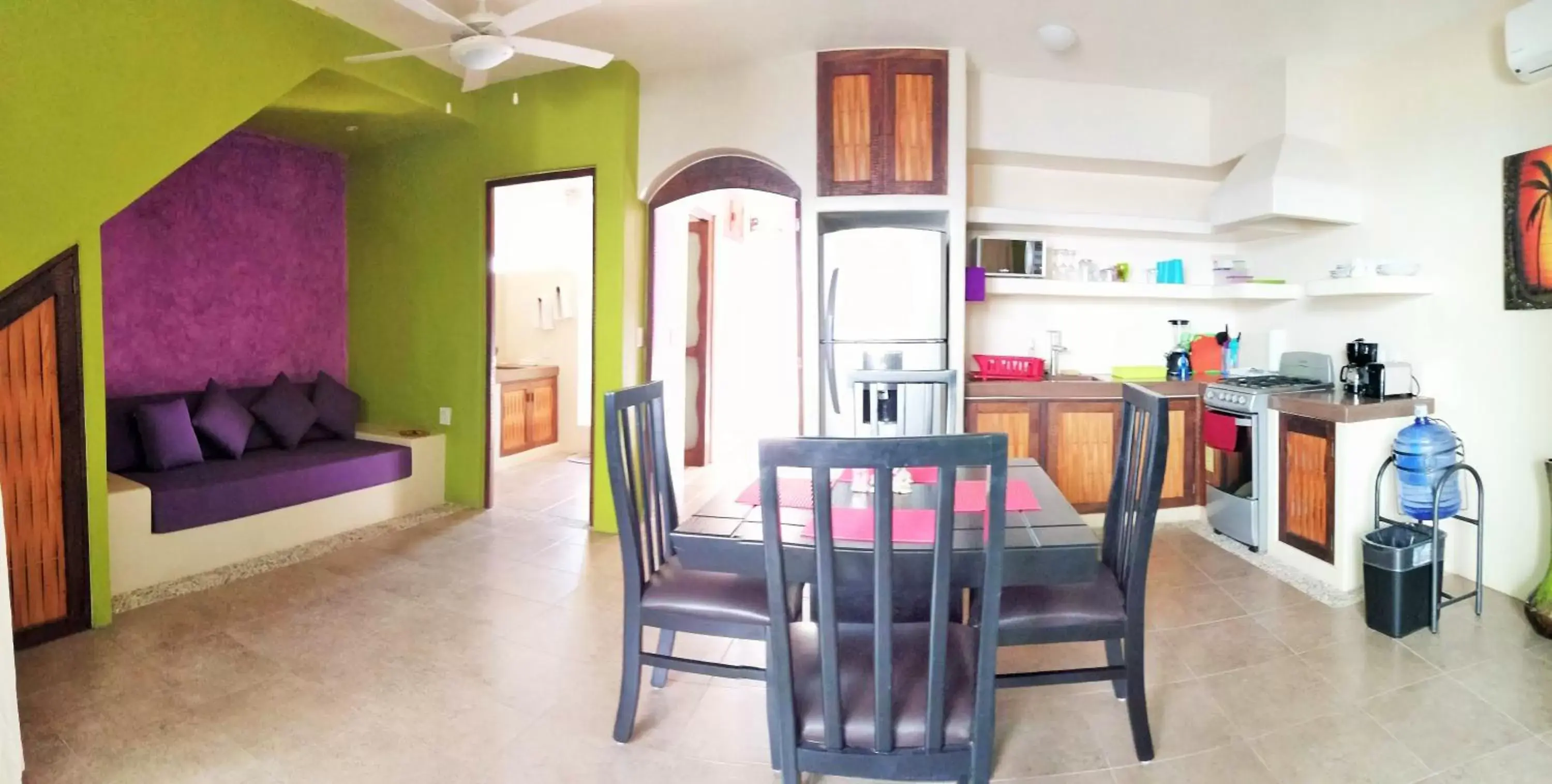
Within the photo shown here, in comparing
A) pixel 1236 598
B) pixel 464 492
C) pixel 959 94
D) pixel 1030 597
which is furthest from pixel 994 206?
pixel 464 492

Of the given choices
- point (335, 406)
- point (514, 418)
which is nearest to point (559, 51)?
point (335, 406)

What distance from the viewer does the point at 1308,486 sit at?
10.2ft

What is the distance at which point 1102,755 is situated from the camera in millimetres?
1821

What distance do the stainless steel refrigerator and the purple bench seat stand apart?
262cm

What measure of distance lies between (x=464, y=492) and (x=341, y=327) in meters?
1.45

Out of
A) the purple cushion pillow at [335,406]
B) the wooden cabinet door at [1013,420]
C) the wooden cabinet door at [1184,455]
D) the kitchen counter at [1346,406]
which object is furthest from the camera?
the purple cushion pillow at [335,406]

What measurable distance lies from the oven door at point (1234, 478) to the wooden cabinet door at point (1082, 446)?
479 mm

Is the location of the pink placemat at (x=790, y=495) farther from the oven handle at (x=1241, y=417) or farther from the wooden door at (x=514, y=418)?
the wooden door at (x=514, y=418)

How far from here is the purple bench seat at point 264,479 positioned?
119 inches

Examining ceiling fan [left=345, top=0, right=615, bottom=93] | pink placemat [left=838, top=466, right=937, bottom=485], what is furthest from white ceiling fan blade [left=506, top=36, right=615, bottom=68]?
pink placemat [left=838, top=466, right=937, bottom=485]

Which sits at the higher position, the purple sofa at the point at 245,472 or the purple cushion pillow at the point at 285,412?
the purple cushion pillow at the point at 285,412

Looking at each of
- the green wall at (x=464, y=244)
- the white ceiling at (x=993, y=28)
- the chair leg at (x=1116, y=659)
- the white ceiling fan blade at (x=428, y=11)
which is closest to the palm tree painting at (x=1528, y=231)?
the white ceiling at (x=993, y=28)

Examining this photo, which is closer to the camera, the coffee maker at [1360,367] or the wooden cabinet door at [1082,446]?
the coffee maker at [1360,367]

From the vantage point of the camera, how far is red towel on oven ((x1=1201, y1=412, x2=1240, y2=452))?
3482mm
